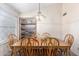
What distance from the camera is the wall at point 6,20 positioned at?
2512 mm

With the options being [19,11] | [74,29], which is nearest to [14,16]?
[19,11]

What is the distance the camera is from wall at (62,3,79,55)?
254cm

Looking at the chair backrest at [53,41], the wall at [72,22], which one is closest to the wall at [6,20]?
the chair backrest at [53,41]

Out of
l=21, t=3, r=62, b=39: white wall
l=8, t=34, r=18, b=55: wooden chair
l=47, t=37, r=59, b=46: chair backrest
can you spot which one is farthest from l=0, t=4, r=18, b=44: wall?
l=47, t=37, r=59, b=46: chair backrest

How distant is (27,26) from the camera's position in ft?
8.57

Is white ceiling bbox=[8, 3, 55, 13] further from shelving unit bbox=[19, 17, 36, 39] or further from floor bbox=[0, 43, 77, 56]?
floor bbox=[0, 43, 77, 56]

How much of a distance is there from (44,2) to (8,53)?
122 cm

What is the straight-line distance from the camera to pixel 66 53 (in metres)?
2.58

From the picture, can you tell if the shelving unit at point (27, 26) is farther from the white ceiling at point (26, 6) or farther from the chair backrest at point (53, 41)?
the chair backrest at point (53, 41)

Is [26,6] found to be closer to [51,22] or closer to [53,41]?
[51,22]

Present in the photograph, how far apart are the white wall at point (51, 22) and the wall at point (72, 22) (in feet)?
0.35

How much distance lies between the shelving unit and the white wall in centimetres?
10

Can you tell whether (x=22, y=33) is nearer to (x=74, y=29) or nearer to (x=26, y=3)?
(x=26, y=3)

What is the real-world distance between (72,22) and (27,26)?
0.94m
